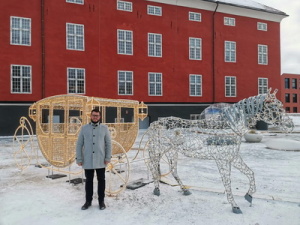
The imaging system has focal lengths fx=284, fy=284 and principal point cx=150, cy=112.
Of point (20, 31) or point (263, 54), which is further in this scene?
point (263, 54)

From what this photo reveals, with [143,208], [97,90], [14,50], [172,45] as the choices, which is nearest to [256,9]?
[172,45]

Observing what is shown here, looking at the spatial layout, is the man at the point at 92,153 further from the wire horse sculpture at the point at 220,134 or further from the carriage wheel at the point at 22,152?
the carriage wheel at the point at 22,152

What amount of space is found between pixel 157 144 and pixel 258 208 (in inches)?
102

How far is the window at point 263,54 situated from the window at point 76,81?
18.7 m

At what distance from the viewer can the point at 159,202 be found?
6.00m

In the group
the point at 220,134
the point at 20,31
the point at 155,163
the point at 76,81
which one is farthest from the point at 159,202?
the point at 20,31

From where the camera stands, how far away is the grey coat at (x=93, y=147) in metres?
5.60

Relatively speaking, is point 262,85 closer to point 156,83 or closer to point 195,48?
point 195,48

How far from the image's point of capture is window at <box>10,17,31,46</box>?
20.6 m

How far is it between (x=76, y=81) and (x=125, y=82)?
13.5 feet

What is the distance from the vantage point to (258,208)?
554 cm

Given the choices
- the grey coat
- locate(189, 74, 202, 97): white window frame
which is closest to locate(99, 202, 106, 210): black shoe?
the grey coat

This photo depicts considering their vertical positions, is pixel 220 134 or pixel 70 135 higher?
pixel 220 134

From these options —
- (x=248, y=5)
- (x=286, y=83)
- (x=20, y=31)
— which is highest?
Result: (x=248, y=5)
